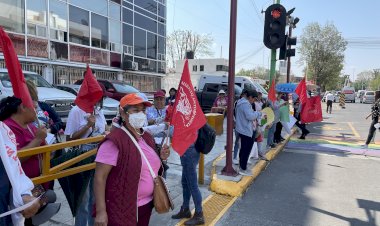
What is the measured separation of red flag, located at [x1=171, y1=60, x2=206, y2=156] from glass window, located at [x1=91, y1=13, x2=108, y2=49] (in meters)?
17.4

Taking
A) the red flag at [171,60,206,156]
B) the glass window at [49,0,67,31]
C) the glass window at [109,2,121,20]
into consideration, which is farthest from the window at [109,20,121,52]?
the red flag at [171,60,206,156]

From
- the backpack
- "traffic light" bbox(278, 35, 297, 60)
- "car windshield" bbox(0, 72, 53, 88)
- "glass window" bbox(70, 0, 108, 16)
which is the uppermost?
"glass window" bbox(70, 0, 108, 16)

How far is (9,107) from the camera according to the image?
2455mm

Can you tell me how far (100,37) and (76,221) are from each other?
18.3 metres

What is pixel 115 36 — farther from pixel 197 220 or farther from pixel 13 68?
pixel 13 68

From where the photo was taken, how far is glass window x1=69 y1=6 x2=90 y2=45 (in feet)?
58.7

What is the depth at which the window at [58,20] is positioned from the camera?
54.0ft

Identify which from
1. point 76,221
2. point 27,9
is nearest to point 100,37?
point 27,9

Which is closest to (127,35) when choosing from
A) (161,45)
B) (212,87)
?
(161,45)

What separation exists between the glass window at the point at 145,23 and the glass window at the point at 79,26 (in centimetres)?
537

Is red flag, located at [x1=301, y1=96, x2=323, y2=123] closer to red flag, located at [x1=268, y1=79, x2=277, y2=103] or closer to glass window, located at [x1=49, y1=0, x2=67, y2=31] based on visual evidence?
red flag, located at [x1=268, y1=79, x2=277, y2=103]

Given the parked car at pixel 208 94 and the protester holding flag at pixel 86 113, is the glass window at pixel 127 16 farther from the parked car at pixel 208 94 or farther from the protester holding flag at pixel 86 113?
the protester holding flag at pixel 86 113

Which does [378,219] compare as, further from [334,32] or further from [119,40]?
[334,32]

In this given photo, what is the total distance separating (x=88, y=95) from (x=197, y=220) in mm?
2038
